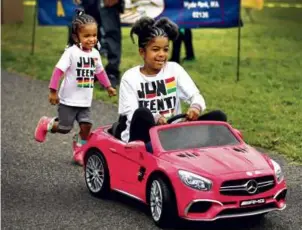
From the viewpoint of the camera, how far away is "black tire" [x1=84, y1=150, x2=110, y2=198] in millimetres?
8028

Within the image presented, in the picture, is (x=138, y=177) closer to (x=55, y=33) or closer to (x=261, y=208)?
(x=261, y=208)

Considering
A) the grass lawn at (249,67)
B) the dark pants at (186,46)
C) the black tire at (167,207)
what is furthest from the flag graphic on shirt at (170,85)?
the dark pants at (186,46)

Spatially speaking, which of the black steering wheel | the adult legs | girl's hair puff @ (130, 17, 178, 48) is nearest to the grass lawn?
the adult legs

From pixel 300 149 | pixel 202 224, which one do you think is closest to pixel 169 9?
pixel 300 149

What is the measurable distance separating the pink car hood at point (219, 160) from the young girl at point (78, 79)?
81.3 inches

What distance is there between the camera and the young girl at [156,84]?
786 centimetres

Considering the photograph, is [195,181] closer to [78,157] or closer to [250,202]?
[250,202]

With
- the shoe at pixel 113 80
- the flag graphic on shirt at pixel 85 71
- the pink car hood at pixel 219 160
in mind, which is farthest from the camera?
the shoe at pixel 113 80

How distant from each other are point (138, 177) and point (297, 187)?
1.56 m

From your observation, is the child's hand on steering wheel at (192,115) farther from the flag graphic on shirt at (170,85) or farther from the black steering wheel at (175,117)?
the flag graphic on shirt at (170,85)

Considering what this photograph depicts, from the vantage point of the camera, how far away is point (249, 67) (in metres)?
15.1

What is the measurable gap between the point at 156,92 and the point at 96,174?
2.78 ft

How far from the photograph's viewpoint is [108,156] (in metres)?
7.93

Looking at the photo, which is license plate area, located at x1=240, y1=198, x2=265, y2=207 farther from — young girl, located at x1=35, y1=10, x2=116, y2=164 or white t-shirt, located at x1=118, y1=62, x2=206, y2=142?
young girl, located at x1=35, y1=10, x2=116, y2=164
